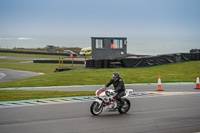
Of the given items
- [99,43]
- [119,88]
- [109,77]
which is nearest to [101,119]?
[119,88]

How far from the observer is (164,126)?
9.91 m

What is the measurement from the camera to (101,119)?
10930 millimetres

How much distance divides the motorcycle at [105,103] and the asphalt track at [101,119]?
25cm

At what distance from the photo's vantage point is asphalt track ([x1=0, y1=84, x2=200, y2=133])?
30.9ft

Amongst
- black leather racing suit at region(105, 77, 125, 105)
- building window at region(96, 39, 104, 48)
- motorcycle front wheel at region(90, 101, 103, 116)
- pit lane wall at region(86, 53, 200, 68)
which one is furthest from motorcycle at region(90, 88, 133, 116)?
building window at region(96, 39, 104, 48)

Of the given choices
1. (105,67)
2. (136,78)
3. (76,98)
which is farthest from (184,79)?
(76,98)

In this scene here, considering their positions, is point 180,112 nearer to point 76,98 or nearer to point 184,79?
point 76,98

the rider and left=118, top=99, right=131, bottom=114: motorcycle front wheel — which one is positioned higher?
the rider

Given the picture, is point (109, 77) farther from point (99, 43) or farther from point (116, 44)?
point (116, 44)

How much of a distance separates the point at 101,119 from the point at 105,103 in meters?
0.90

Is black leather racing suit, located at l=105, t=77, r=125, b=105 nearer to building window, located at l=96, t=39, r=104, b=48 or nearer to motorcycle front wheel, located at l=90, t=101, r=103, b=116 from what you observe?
motorcycle front wheel, located at l=90, t=101, r=103, b=116

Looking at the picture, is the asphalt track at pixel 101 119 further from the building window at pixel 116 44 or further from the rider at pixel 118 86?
the building window at pixel 116 44

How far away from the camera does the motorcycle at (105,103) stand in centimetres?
1142

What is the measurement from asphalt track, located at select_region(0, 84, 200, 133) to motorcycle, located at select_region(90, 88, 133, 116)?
0.82 ft
